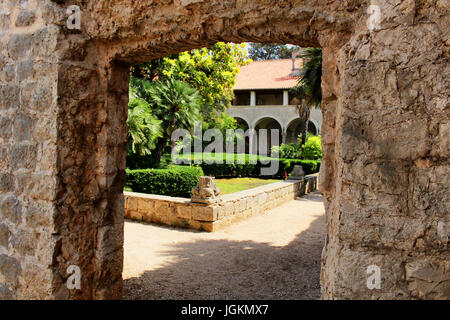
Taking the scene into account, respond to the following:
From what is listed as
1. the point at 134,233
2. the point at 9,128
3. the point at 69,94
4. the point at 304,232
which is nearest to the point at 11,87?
the point at 9,128

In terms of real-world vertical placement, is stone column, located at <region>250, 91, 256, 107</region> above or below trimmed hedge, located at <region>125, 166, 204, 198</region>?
above

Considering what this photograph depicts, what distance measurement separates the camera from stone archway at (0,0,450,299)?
151cm

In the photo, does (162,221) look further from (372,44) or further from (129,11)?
(372,44)

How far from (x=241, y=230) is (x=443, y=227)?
234 inches

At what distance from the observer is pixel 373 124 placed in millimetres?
1581

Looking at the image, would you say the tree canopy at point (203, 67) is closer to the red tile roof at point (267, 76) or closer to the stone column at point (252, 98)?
the red tile roof at point (267, 76)

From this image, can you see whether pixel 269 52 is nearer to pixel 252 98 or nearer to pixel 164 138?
pixel 252 98

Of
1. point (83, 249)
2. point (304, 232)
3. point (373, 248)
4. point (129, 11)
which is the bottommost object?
point (304, 232)

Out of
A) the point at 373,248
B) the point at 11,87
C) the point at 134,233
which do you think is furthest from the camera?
the point at 134,233

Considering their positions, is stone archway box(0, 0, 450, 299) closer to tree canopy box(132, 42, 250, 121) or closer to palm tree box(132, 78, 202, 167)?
palm tree box(132, 78, 202, 167)

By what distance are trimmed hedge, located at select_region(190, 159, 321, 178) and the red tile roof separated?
9181 millimetres

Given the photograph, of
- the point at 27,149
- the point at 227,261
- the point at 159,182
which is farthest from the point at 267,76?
the point at 27,149

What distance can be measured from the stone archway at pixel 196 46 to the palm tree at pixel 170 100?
8650 mm

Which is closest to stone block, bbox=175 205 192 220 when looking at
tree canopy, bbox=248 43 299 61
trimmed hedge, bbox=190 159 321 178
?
trimmed hedge, bbox=190 159 321 178
